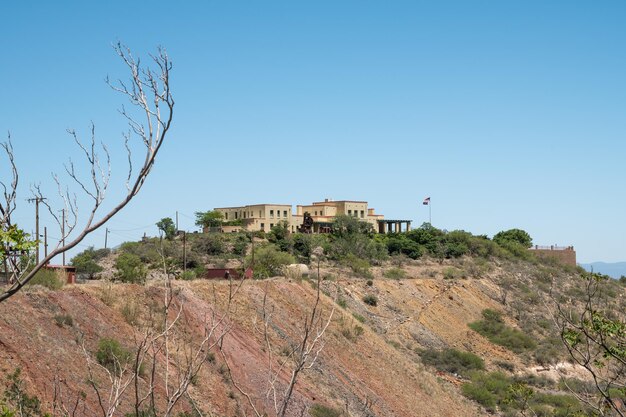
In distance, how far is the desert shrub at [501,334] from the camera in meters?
55.3

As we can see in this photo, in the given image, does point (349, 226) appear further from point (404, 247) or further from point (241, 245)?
point (241, 245)

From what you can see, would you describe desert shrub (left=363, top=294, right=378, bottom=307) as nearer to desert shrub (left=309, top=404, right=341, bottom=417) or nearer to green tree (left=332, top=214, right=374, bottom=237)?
desert shrub (left=309, top=404, right=341, bottom=417)

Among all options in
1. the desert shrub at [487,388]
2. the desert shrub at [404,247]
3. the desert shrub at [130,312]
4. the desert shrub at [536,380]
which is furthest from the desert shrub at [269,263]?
the desert shrub at [404,247]

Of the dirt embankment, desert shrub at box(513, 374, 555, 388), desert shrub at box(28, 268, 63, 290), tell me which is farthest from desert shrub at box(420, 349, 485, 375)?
desert shrub at box(28, 268, 63, 290)

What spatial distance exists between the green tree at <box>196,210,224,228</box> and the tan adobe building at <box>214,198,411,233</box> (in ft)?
6.06

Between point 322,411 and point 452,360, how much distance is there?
19.0m

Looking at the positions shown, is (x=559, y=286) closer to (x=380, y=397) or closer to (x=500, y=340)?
(x=500, y=340)

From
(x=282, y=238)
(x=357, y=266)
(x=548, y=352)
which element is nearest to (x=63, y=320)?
(x=548, y=352)

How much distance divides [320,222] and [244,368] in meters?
66.5

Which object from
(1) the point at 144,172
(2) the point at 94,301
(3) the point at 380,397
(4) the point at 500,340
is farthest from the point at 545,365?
(1) the point at 144,172

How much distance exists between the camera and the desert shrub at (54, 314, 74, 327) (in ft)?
94.3

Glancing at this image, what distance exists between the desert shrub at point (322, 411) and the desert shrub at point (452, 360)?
54.5 feet

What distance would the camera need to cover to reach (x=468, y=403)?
41.9 m

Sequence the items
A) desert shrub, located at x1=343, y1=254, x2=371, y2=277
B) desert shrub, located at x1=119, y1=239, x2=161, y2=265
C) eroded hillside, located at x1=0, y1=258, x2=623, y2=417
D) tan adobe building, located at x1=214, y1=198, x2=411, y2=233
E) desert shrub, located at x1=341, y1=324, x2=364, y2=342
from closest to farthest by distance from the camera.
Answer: eroded hillside, located at x1=0, y1=258, x2=623, y2=417 → desert shrub, located at x1=341, y1=324, x2=364, y2=342 → desert shrub, located at x1=343, y1=254, x2=371, y2=277 → desert shrub, located at x1=119, y1=239, x2=161, y2=265 → tan adobe building, located at x1=214, y1=198, x2=411, y2=233
